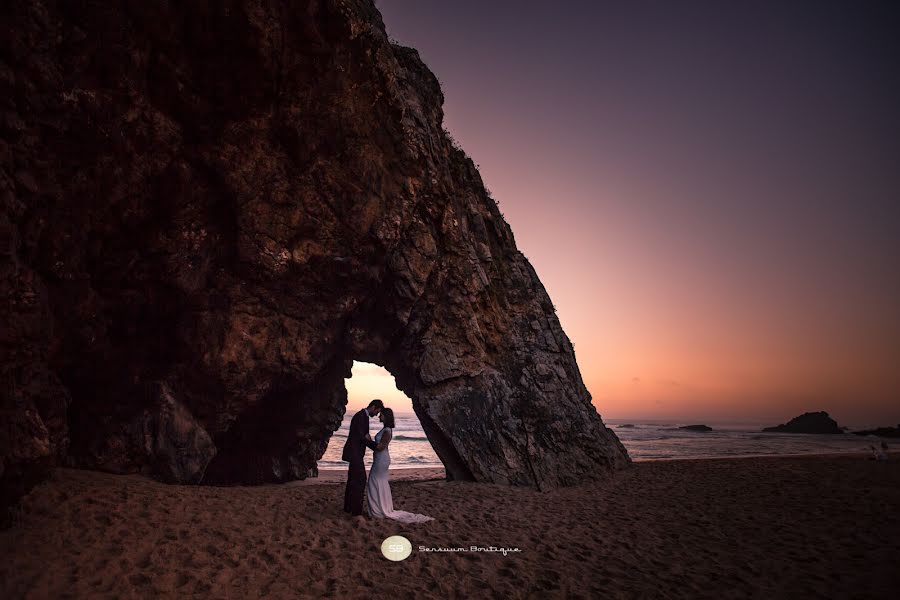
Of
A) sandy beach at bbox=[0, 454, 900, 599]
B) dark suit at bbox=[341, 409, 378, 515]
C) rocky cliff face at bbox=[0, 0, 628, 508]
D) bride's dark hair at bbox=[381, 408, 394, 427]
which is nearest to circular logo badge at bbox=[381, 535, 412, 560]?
sandy beach at bbox=[0, 454, 900, 599]

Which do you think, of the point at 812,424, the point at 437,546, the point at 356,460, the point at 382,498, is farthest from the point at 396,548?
the point at 812,424

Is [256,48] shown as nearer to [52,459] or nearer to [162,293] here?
[162,293]

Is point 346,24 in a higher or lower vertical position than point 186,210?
higher

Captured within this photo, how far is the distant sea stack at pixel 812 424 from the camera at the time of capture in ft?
219

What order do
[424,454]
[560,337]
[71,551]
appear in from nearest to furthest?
[71,551]
[560,337]
[424,454]

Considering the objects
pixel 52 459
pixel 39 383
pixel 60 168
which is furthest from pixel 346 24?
pixel 52 459

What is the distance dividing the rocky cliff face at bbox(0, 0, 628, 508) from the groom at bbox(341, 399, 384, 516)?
4.23 meters

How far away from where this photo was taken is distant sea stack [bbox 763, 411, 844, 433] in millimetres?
66750

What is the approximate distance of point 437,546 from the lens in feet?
23.2

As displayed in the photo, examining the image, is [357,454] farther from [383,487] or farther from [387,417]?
[387,417]

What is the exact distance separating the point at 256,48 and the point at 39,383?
25.7 feet

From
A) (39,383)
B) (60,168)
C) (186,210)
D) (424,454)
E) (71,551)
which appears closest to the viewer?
(71,551)

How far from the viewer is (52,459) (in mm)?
6215

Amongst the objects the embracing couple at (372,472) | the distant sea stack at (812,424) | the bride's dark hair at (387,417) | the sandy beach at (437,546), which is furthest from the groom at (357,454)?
the distant sea stack at (812,424)
